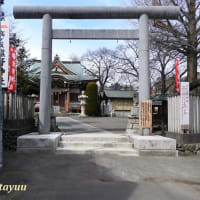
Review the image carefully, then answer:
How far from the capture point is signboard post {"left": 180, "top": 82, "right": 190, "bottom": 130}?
709 centimetres

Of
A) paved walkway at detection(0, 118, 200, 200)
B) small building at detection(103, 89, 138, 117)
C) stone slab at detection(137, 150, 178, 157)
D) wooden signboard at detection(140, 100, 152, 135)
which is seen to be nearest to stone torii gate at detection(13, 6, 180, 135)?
wooden signboard at detection(140, 100, 152, 135)

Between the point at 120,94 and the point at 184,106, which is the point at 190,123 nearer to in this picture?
the point at 184,106

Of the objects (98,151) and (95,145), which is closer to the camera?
(98,151)

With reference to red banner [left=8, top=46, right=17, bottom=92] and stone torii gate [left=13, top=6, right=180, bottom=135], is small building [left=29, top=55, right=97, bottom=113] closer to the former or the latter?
red banner [left=8, top=46, right=17, bottom=92]

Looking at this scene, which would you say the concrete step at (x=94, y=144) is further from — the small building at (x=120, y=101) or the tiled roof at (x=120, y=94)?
the tiled roof at (x=120, y=94)

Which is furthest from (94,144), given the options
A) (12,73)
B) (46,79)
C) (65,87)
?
(65,87)

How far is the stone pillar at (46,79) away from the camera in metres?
7.43

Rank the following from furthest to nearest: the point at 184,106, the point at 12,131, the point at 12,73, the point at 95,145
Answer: the point at 12,73
the point at 12,131
the point at 184,106
the point at 95,145

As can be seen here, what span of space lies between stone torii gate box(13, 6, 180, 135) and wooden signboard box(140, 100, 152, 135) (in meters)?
0.23

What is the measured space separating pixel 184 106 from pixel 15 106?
20.7 ft

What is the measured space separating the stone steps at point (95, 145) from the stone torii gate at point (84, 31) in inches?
35.7

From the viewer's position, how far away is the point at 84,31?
25.5 ft

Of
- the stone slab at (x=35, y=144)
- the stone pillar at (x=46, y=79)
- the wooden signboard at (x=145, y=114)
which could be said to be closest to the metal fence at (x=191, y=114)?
the wooden signboard at (x=145, y=114)

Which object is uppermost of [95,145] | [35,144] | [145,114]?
[145,114]
